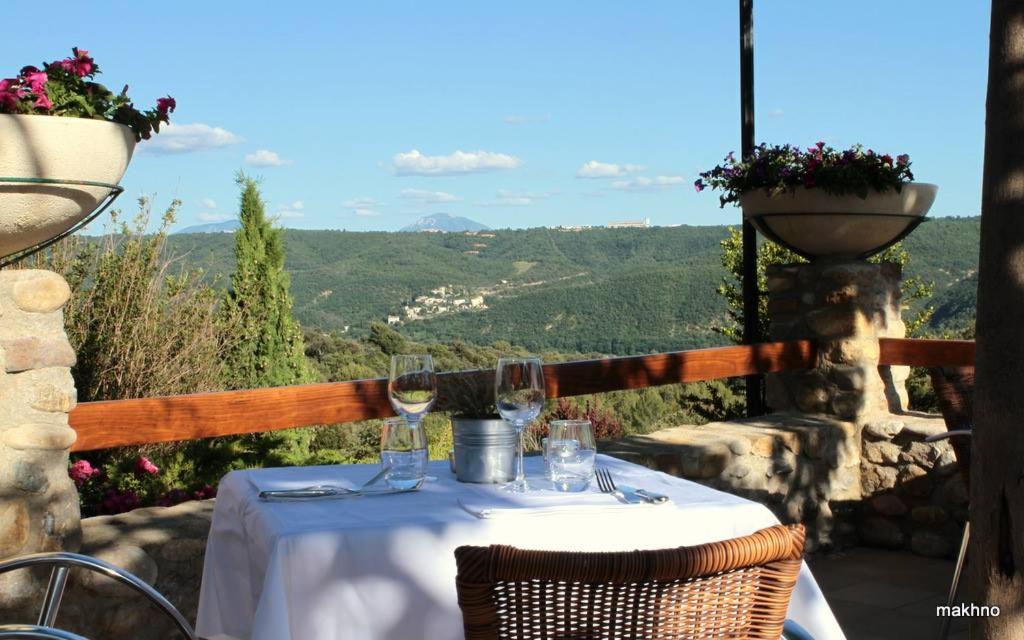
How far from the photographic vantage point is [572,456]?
1.85 m

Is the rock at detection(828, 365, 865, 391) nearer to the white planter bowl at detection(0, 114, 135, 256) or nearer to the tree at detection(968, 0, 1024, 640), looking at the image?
the tree at detection(968, 0, 1024, 640)

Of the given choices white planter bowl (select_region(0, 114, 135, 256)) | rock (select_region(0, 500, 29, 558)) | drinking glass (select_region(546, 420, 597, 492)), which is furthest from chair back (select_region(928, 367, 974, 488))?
rock (select_region(0, 500, 29, 558))

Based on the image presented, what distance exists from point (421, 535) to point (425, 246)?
21.1 m

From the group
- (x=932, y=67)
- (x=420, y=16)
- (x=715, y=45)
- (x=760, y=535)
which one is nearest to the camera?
(x=760, y=535)

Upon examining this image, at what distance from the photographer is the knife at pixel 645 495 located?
5.68ft

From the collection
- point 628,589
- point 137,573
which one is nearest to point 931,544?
point 137,573

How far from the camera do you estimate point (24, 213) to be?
2.25 m

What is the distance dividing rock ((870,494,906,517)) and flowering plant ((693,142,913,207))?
129 centimetres

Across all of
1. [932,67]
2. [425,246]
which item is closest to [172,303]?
[425,246]

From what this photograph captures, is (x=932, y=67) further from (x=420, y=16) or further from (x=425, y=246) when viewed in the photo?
(x=420, y=16)

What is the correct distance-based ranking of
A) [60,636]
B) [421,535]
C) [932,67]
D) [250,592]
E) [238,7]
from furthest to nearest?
[238,7] < [932,67] < [250,592] < [421,535] < [60,636]

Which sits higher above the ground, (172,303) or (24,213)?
(24,213)

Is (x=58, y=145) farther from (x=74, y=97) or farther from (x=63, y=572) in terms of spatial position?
(x=63, y=572)

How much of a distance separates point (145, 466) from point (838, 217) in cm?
349
